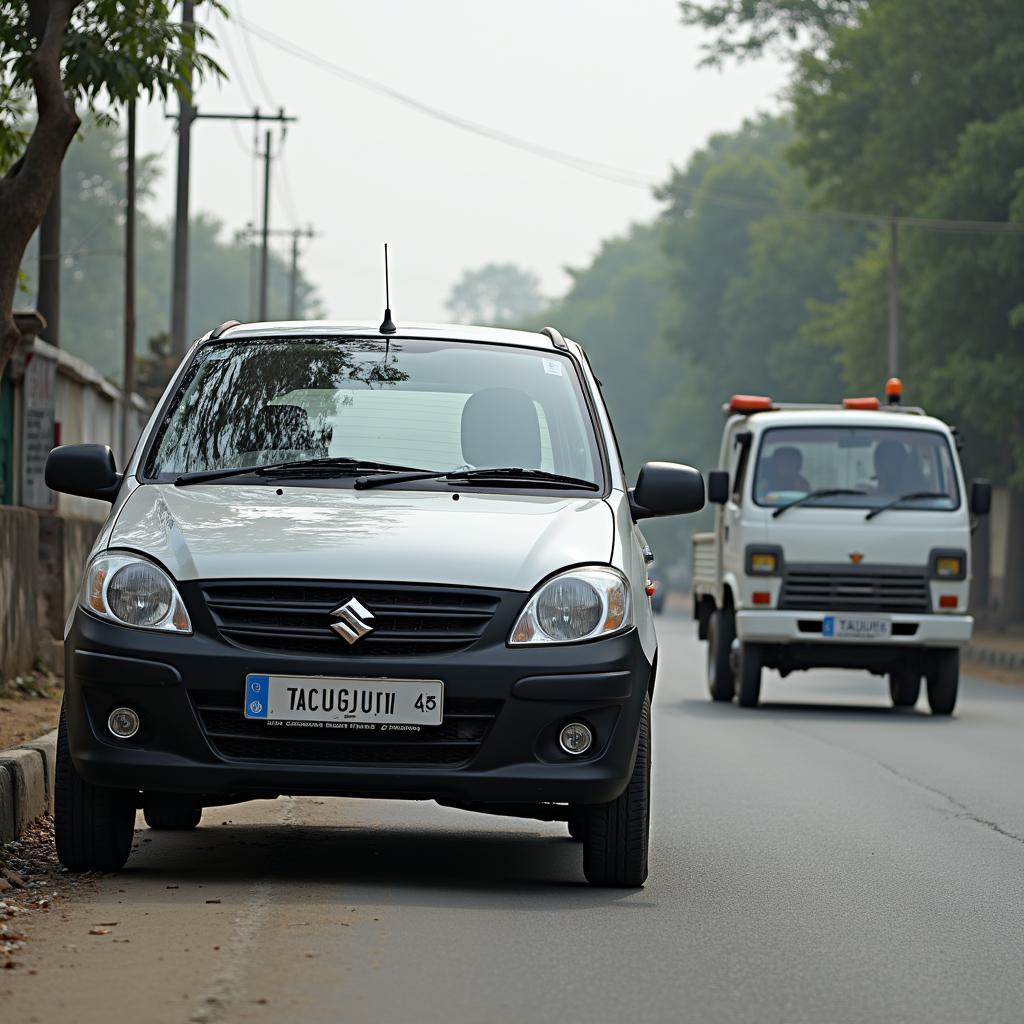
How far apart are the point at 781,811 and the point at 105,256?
100588mm

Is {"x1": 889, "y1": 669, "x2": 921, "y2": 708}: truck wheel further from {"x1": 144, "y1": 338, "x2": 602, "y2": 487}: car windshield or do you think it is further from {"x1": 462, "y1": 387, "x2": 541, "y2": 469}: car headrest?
{"x1": 462, "y1": 387, "x2": 541, "y2": 469}: car headrest

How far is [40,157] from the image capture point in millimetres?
12320

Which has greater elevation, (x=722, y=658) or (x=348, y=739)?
(x=348, y=739)

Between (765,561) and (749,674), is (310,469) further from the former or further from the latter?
(749,674)

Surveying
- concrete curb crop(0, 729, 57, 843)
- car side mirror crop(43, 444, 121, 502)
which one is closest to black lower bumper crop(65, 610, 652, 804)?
car side mirror crop(43, 444, 121, 502)

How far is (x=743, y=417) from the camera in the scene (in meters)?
20.6

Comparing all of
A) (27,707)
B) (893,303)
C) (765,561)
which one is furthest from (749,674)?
(893,303)

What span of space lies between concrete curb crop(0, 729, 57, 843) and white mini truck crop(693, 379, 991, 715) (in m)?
9.52

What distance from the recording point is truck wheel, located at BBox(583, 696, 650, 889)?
7566 millimetres

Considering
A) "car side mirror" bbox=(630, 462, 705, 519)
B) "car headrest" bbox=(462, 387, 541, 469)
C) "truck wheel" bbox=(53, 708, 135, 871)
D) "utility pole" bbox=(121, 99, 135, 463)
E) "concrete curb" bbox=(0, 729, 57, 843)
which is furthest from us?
"utility pole" bbox=(121, 99, 135, 463)

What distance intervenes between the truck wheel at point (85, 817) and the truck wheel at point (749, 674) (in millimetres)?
11910

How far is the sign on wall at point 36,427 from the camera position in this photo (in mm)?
18953

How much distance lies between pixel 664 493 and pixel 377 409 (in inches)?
42.5

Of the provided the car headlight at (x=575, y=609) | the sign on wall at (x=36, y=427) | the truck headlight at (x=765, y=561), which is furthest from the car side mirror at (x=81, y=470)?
the truck headlight at (x=765, y=561)
